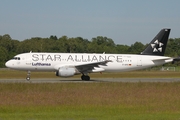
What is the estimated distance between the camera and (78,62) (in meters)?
42.2

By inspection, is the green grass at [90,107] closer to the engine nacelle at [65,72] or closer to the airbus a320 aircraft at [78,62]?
the engine nacelle at [65,72]

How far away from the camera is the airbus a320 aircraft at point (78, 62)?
41125 mm

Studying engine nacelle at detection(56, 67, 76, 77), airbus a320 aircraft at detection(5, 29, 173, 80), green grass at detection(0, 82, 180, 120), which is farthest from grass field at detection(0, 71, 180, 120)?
airbus a320 aircraft at detection(5, 29, 173, 80)

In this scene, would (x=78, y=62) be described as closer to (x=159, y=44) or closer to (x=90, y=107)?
(x=159, y=44)

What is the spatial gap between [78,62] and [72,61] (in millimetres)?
612

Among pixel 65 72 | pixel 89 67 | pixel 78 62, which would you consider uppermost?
pixel 78 62

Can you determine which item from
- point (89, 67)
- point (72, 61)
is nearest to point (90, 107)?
point (89, 67)

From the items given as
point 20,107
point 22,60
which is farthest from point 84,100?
point 22,60

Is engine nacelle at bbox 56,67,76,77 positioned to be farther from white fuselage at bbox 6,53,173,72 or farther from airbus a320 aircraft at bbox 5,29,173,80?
white fuselage at bbox 6,53,173,72

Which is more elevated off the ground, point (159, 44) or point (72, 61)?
point (159, 44)

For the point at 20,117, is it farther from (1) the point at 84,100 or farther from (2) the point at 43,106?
(1) the point at 84,100

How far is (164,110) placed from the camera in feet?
58.1

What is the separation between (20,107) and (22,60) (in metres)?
23.4

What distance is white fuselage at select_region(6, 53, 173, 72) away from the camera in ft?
136
